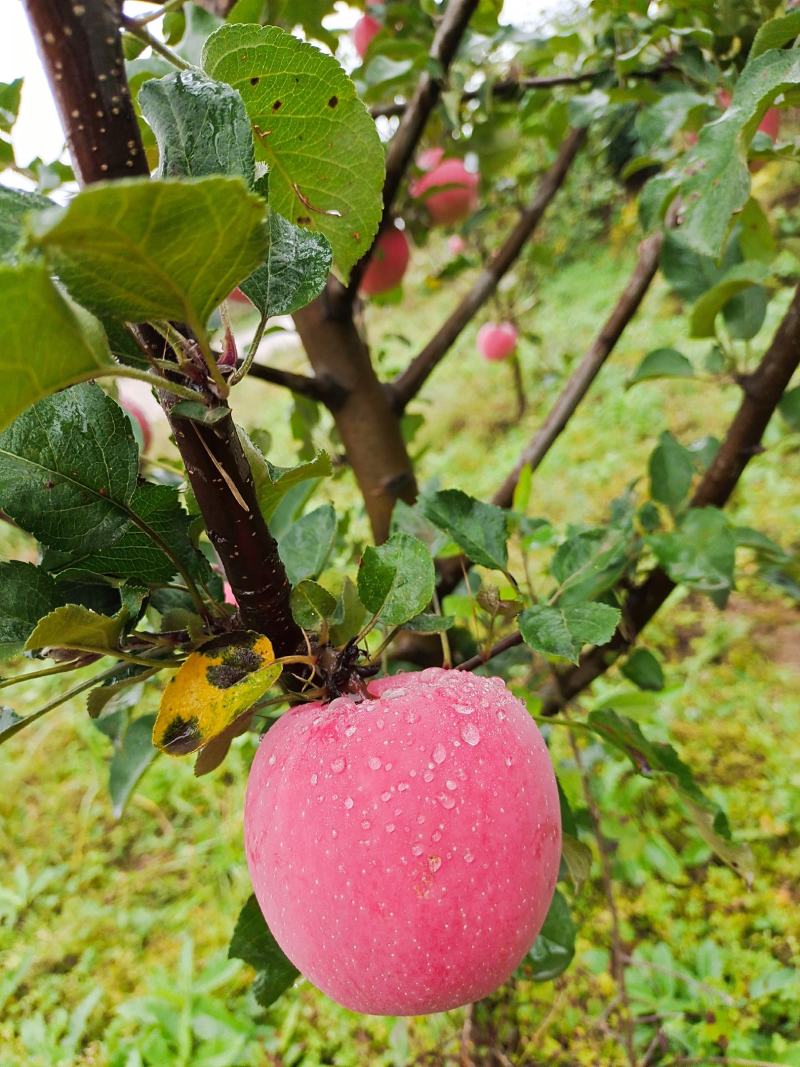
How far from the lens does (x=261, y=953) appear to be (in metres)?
0.44

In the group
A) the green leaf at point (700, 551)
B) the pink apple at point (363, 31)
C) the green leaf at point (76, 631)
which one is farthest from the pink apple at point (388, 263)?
the green leaf at point (76, 631)

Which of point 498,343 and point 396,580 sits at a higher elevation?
point 396,580

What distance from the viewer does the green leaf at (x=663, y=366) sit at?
26.9 inches

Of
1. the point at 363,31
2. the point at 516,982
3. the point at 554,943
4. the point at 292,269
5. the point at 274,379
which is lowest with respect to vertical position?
the point at 516,982

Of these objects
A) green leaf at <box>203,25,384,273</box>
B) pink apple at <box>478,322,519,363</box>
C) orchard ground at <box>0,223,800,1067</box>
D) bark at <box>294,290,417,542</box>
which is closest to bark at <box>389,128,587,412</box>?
bark at <box>294,290,417,542</box>

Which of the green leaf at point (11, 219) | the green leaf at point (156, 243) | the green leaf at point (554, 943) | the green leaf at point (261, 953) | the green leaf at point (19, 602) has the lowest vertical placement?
the green leaf at point (554, 943)

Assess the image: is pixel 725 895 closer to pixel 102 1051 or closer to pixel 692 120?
pixel 102 1051

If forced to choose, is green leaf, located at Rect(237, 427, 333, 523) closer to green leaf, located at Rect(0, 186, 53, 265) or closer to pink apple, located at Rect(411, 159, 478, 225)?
green leaf, located at Rect(0, 186, 53, 265)

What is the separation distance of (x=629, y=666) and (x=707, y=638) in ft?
2.88

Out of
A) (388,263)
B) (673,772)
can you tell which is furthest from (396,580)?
(388,263)

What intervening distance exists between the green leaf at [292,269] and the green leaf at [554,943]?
430mm

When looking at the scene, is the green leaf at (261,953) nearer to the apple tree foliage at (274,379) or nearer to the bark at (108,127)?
the apple tree foliage at (274,379)

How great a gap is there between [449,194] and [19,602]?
1051mm

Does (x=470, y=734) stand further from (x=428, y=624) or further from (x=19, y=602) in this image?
(x=19, y=602)
